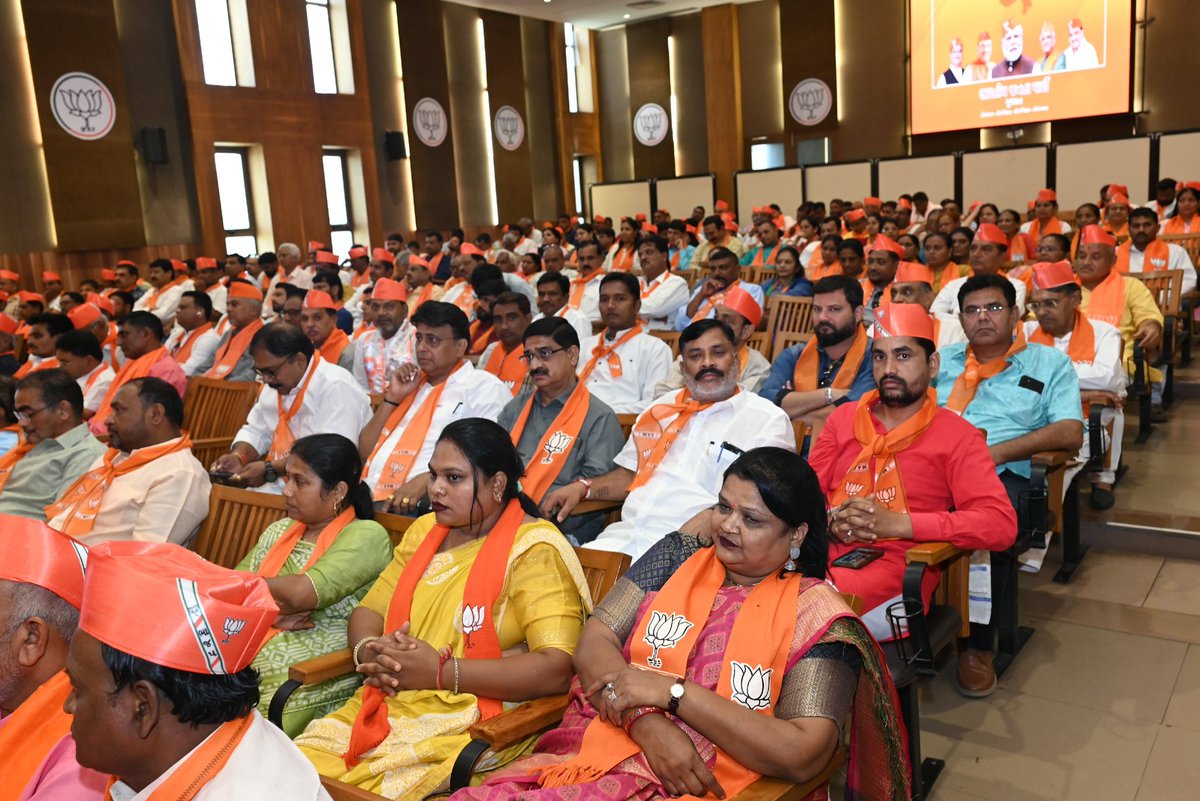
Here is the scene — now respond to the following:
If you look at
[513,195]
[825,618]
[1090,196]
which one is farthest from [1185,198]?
[513,195]

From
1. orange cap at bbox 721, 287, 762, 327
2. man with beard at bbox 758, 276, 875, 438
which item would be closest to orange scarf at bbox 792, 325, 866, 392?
man with beard at bbox 758, 276, 875, 438

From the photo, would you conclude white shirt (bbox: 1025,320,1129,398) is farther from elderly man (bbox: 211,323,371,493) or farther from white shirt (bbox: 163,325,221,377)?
white shirt (bbox: 163,325,221,377)

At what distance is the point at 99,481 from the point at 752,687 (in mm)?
2474

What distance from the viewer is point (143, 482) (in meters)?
3.14

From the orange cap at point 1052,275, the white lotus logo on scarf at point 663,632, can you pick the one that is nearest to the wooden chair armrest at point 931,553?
the white lotus logo on scarf at point 663,632

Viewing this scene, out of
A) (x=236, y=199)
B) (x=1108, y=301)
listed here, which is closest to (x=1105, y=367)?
(x=1108, y=301)

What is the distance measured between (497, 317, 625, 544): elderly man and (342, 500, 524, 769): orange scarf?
1.00 meters

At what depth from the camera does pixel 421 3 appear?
14.9 metres

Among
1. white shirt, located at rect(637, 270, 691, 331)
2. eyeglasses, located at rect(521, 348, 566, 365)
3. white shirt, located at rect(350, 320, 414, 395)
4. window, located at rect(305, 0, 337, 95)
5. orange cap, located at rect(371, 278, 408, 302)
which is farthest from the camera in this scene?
window, located at rect(305, 0, 337, 95)

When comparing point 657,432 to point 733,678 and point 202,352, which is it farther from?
point 202,352

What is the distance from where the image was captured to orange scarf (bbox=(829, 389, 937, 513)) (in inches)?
107

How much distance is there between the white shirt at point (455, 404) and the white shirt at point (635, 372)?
802 mm

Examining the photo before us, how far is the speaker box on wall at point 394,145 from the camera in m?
14.6

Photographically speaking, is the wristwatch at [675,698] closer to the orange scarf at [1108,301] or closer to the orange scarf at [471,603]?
the orange scarf at [471,603]
